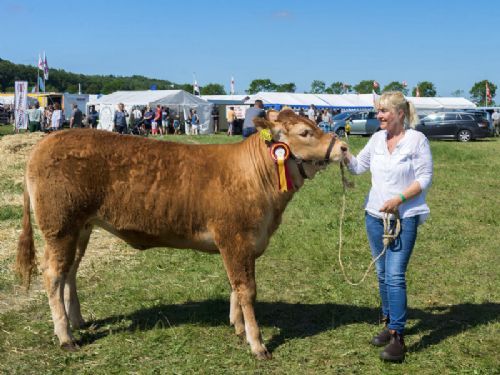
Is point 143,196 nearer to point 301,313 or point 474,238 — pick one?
point 301,313

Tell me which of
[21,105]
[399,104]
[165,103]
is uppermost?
[165,103]

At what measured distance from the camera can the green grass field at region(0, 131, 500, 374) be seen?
446 cm

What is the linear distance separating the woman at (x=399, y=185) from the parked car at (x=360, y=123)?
2855 cm

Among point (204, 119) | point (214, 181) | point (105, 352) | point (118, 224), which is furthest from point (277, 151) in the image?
point (204, 119)

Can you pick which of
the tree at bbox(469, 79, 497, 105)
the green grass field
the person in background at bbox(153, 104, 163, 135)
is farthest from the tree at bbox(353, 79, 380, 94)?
the green grass field

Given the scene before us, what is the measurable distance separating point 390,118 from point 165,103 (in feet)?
109

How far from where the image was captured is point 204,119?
37.7m

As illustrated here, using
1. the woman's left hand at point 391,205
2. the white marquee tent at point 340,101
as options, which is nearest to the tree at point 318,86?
the white marquee tent at point 340,101

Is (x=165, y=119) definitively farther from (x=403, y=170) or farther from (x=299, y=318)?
(x=403, y=170)

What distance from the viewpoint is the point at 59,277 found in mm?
4594

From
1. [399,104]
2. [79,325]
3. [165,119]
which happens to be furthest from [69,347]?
[165,119]

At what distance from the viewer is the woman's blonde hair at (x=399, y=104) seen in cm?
442

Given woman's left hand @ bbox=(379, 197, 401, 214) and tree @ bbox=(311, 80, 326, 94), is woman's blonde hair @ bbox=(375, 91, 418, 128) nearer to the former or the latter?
woman's left hand @ bbox=(379, 197, 401, 214)

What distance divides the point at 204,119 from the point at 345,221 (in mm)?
28819
